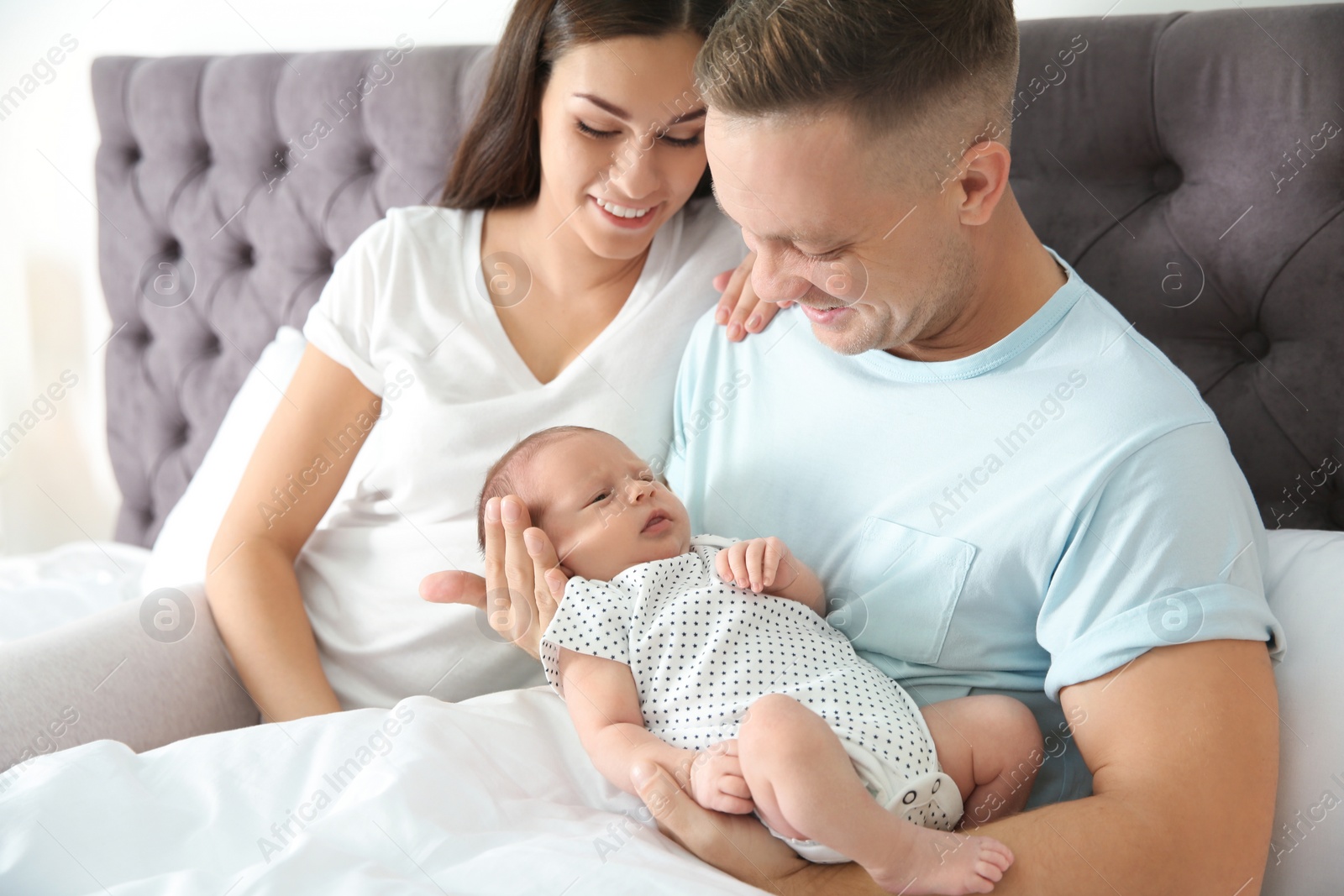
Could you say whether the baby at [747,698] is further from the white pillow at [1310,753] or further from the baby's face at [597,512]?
the white pillow at [1310,753]

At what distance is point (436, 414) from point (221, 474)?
0.69 m

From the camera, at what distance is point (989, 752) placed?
1.10 m

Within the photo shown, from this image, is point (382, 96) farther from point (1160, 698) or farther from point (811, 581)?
point (1160, 698)

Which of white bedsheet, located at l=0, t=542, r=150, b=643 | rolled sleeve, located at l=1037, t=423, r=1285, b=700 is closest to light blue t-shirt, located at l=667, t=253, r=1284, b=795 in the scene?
rolled sleeve, located at l=1037, t=423, r=1285, b=700

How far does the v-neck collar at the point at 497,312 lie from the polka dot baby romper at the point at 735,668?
0.45 m

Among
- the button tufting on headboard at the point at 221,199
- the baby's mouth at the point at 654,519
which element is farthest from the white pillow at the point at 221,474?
the baby's mouth at the point at 654,519

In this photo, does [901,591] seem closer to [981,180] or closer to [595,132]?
[981,180]

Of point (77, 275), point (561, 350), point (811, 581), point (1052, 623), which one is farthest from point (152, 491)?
point (1052, 623)

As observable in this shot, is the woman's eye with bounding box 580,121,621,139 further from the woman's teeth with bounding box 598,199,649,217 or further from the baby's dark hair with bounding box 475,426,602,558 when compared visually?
the baby's dark hair with bounding box 475,426,602,558

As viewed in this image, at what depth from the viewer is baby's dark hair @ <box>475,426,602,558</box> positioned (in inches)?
53.4

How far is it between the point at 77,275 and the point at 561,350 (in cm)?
191

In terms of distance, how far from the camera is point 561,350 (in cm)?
166

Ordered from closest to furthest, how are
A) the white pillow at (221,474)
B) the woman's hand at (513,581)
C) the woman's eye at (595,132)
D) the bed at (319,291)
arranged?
the bed at (319,291) → the woman's hand at (513,581) → the woman's eye at (595,132) → the white pillow at (221,474)

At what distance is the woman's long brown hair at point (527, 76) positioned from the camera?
1.46 m
